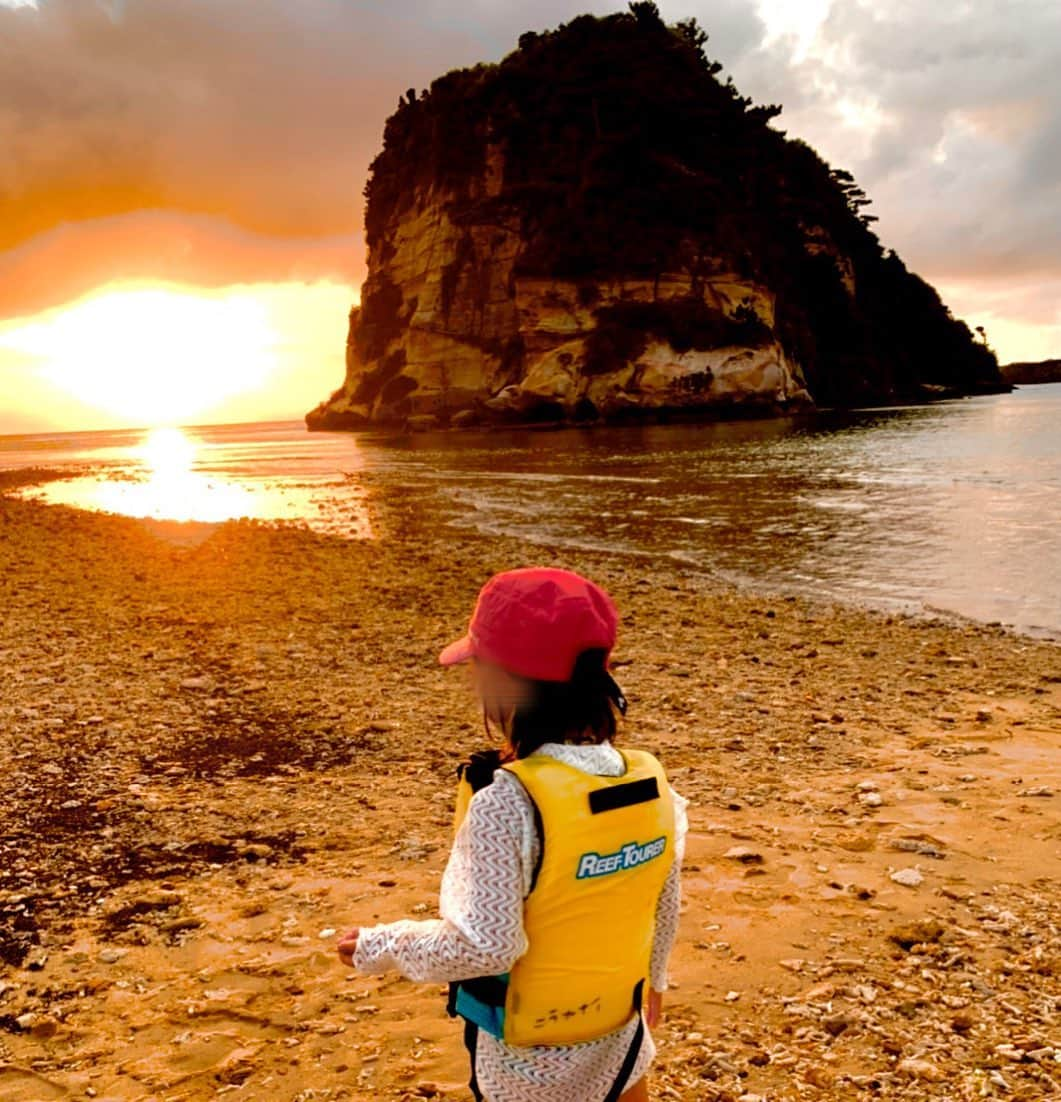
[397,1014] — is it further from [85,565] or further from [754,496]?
[754,496]

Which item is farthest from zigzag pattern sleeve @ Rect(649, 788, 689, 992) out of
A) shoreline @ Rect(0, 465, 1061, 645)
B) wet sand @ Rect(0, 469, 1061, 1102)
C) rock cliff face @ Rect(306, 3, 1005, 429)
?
rock cliff face @ Rect(306, 3, 1005, 429)

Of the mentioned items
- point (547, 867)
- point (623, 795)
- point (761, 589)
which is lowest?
point (761, 589)

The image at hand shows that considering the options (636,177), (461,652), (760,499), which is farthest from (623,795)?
(636,177)

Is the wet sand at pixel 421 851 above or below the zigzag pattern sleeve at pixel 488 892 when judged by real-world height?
below

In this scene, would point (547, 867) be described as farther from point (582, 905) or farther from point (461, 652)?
point (461, 652)

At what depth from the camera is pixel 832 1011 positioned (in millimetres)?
3637

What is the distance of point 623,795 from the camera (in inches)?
76.5

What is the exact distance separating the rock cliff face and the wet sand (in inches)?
2500

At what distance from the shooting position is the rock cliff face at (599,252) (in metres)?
72.6

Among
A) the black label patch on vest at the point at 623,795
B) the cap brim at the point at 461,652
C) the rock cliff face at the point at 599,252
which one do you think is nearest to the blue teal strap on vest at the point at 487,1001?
the black label patch on vest at the point at 623,795

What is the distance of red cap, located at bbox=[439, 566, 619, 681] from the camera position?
1.93 meters

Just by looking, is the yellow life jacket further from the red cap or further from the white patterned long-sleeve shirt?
the red cap

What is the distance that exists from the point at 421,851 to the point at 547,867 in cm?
357

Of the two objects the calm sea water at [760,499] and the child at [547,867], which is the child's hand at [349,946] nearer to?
the child at [547,867]
